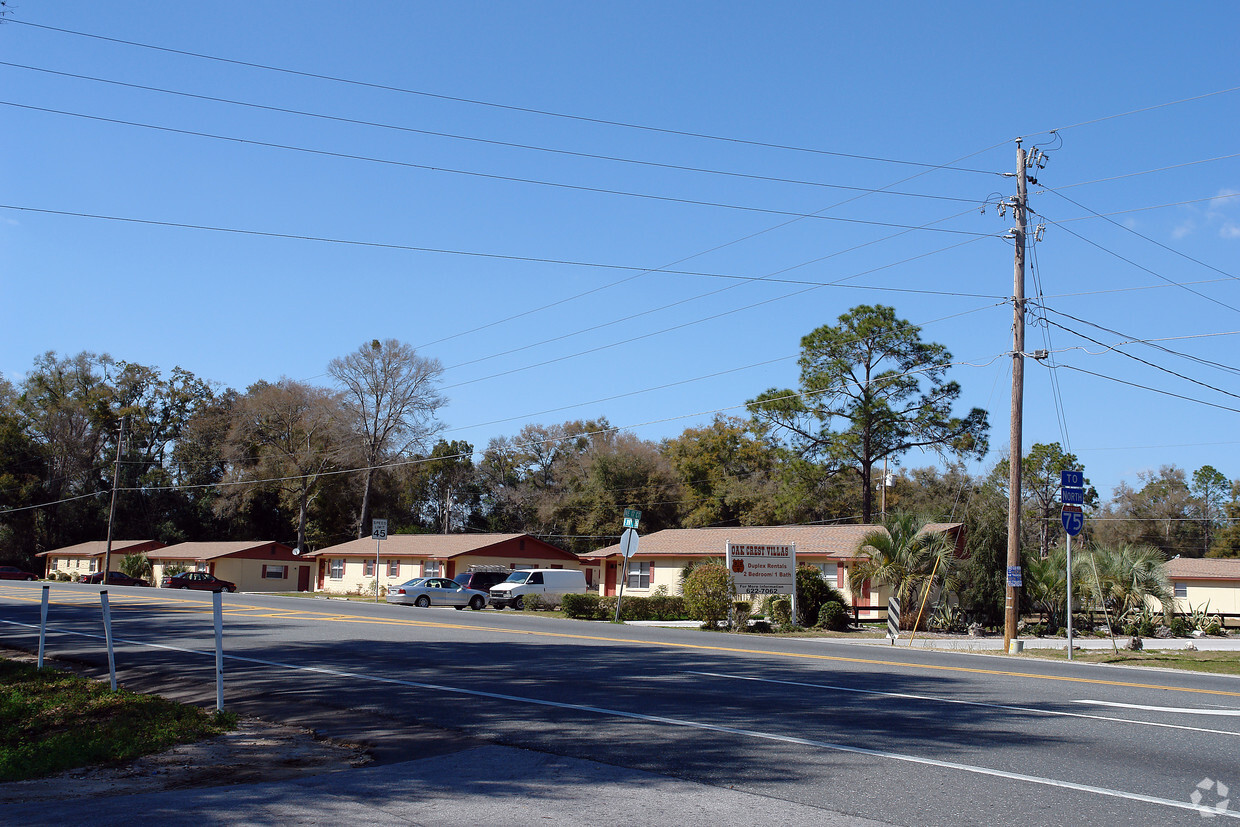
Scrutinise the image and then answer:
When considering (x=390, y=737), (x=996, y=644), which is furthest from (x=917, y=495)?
(x=390, y=737)

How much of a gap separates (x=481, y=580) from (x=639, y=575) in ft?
23.8

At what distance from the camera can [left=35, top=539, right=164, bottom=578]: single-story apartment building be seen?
72.2 metres

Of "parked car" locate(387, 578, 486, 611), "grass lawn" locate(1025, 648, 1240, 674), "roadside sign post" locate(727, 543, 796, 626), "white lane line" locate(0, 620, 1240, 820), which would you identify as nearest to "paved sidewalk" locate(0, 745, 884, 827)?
"white lane line" locate(0, 620, 1240, 820)

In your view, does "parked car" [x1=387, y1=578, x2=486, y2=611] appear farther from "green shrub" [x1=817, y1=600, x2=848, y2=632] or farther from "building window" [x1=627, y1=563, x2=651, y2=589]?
"green shrub" [x1=817, y1=600, x2=848, y2=632]

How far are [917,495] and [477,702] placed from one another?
59320 mm

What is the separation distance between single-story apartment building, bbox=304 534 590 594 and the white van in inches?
392

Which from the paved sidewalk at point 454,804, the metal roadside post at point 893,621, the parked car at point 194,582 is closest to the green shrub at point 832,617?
the metal roadside post at point 893,621

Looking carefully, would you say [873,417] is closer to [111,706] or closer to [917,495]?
[917,495]

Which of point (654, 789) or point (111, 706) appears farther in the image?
point (111, 706)

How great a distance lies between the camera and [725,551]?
36.9 m

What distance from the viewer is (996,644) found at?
24469 millimetres

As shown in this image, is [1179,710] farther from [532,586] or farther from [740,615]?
[532,586]

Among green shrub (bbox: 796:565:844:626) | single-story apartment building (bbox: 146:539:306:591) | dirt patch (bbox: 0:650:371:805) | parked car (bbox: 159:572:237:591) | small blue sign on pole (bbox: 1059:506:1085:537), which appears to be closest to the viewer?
dirt patch (bbox: 0:650:371:805)

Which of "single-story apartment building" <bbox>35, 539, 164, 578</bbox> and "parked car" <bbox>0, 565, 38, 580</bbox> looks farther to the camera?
"single-story apartment building" <bbox>35, 539, 164, 578</bbox>
